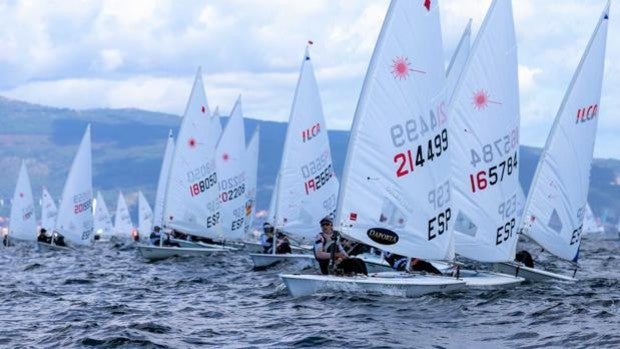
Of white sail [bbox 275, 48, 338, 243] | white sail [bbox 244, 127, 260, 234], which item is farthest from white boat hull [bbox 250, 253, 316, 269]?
white sail [bbox 244, 127, 260, 234]

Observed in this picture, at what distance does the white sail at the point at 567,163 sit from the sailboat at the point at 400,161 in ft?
17.8

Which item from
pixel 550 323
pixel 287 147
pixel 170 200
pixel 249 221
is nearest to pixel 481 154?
pixel 550 323

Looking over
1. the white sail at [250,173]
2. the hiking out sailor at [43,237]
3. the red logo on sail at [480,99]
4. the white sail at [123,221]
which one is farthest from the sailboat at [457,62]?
the white sail at [123,221]

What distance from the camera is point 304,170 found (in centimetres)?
3550

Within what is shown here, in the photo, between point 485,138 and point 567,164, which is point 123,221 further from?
point 485,138

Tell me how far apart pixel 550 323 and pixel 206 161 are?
2535 centimetres

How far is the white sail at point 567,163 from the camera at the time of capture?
25875 mm

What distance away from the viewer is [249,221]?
170 feet

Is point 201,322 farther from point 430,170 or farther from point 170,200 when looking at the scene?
point 170,200

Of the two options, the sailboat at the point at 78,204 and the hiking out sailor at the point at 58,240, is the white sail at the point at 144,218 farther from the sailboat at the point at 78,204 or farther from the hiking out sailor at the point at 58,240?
the sailboat at the point at 78,204

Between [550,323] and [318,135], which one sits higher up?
[318,135]

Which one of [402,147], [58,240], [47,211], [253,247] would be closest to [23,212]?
[47,211]

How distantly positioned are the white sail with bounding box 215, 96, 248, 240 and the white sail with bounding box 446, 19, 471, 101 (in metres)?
15.5

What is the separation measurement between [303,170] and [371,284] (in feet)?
54.1
